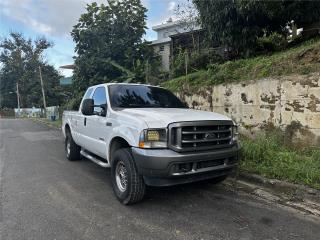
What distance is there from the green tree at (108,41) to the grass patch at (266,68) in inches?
497

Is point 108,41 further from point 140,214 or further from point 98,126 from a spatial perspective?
point 140,214

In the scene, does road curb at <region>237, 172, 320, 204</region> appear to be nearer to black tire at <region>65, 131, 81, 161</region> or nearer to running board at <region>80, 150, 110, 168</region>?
running board at <region>80, 150, 110, 168</region>

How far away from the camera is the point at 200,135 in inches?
179

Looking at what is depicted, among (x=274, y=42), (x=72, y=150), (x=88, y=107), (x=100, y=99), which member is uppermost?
(x=274, y=42)

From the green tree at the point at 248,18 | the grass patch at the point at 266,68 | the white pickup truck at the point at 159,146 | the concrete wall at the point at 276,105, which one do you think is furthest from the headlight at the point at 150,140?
the green tree at the point at 248,18

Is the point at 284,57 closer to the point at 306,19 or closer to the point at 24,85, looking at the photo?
the point at 306,19

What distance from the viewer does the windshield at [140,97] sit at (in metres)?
5.77

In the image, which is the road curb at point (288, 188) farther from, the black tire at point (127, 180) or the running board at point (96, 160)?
the running board at point (96, 160)

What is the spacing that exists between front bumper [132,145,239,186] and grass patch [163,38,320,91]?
372 cm

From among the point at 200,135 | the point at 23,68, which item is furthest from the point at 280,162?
the point at 23,68

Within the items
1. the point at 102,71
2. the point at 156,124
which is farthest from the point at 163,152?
the point at 102,71

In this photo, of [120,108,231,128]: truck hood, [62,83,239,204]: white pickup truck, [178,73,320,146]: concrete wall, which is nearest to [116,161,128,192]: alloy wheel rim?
[62,83,239,204]: white pickup truck

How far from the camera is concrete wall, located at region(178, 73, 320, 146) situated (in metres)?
6.55

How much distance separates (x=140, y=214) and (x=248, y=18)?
8138 millimetres
